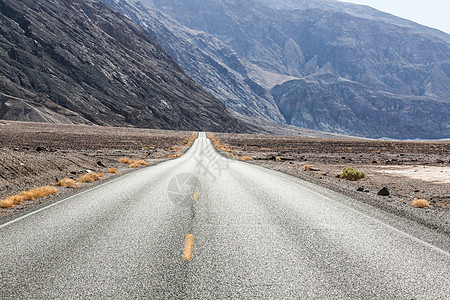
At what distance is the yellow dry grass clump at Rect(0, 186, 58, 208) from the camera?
926 cm

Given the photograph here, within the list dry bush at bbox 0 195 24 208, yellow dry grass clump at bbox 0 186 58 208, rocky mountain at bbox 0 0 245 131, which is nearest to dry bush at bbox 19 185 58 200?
yellow dry grass clump at bbox 0 186 58 208

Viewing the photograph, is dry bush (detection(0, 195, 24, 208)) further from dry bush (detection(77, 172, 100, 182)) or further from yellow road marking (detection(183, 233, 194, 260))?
yellow road marking (detection(183, 233, 194, 260))

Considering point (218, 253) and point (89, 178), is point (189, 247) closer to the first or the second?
point (218, 253)

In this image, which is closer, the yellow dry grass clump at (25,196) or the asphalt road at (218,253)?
the asphalt road at (218,253)

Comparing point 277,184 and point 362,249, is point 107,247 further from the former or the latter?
point 277,184

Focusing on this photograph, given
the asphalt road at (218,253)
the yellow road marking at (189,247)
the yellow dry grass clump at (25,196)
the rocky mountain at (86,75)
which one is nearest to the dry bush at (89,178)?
the yellow dry grass clump at (25,196)

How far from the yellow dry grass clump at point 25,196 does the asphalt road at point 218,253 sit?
4.70 feet

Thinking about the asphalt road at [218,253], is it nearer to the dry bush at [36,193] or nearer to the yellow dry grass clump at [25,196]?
the yellow dry grass clump at [25,196]

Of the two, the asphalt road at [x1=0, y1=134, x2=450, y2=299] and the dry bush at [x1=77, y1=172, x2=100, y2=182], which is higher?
the asphalt road at [x1=0, y1=134, x2=450, y2=299]

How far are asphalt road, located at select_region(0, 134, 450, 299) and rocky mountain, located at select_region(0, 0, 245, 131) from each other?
285 ft

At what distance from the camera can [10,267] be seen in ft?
16.0

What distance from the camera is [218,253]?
548cm

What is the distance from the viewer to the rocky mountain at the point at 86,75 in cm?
8925

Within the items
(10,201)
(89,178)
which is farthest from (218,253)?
(89,178)
